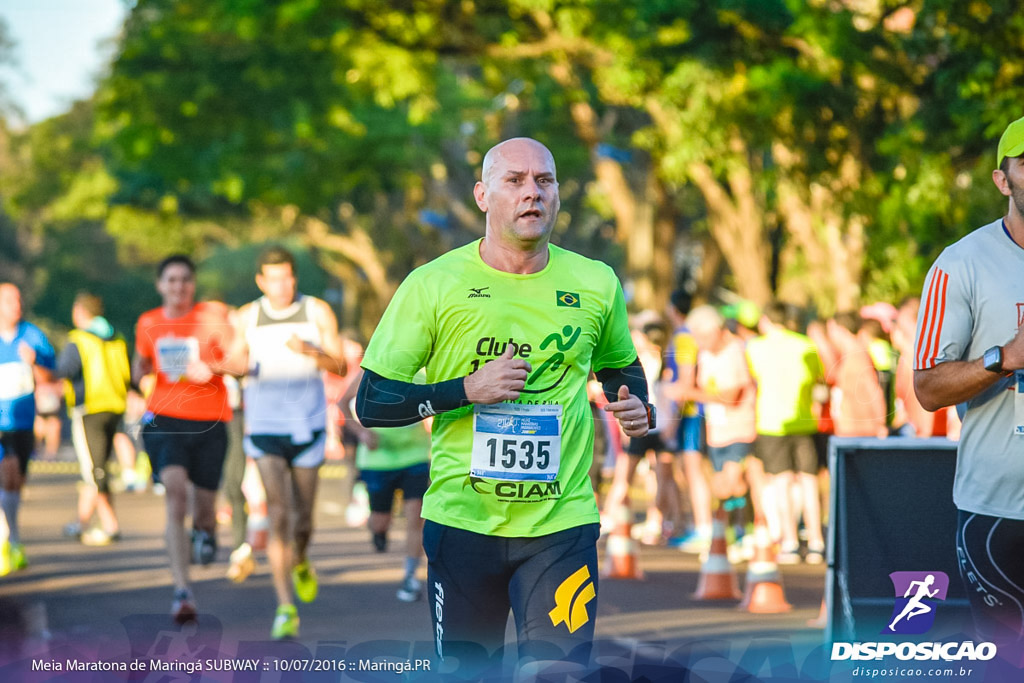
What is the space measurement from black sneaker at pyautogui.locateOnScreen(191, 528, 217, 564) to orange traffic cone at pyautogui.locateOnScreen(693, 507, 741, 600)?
3300 millimetres

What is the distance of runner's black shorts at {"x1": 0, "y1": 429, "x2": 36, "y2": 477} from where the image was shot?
1106 centimetres

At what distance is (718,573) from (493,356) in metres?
6.44

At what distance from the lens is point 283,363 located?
8969 mm

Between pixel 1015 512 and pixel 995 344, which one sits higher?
pixel 995 344

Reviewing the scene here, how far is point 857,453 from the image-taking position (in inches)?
254

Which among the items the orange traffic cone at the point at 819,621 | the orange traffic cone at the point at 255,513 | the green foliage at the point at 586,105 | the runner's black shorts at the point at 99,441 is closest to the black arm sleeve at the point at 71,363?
the runner's black shorts at the point at 99,441

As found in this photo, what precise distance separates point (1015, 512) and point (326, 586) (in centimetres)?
735

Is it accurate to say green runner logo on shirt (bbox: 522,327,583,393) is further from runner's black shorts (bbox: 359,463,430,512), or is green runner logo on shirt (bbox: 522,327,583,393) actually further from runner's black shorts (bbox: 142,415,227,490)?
runner's black shorts (bbox: 359,463,430,512)

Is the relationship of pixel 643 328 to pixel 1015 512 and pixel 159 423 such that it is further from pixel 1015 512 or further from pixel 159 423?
pixel 1015 512

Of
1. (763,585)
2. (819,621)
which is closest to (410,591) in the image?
(763,585)

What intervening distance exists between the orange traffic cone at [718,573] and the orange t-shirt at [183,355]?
135 inches

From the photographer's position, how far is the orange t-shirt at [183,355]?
9.36m

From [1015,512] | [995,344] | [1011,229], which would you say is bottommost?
[1015,512]

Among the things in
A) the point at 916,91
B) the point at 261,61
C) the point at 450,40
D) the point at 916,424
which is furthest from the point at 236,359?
the point at 261,61
